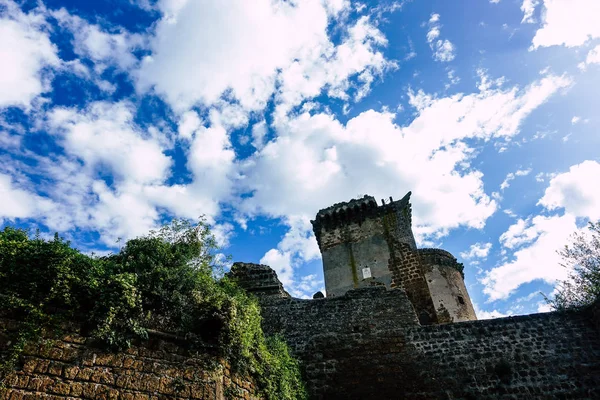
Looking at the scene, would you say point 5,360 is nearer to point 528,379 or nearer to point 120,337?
point 120,337

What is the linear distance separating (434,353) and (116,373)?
8574 millimetres

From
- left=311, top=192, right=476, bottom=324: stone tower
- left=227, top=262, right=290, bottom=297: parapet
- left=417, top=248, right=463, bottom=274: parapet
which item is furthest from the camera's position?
left=417, top=248, right=463, bottom=274: parapet

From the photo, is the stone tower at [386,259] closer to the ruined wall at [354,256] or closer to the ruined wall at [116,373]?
the ruined wall at [354,256]

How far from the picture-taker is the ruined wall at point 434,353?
10023mm

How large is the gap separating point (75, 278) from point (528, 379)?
441 inches

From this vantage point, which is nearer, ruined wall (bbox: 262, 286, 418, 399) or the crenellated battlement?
ruined wall (bbox: 262, 286, 418, 399)

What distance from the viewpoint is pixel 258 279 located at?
13141 millimetres

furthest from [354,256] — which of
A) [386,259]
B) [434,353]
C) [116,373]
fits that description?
[116,373]

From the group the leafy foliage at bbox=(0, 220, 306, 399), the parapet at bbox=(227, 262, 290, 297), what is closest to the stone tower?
the parapet at bbox=(227, 262, 290, 297)

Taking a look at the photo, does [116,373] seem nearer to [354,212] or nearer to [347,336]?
[347,336]

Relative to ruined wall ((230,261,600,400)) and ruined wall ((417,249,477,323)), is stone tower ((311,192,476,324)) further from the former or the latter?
ruined wall ((230,261,600,400))

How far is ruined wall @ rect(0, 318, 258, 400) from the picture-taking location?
17.4ft

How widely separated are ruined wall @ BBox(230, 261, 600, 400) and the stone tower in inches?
216

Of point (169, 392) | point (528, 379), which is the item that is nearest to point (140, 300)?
point (169, 392)
